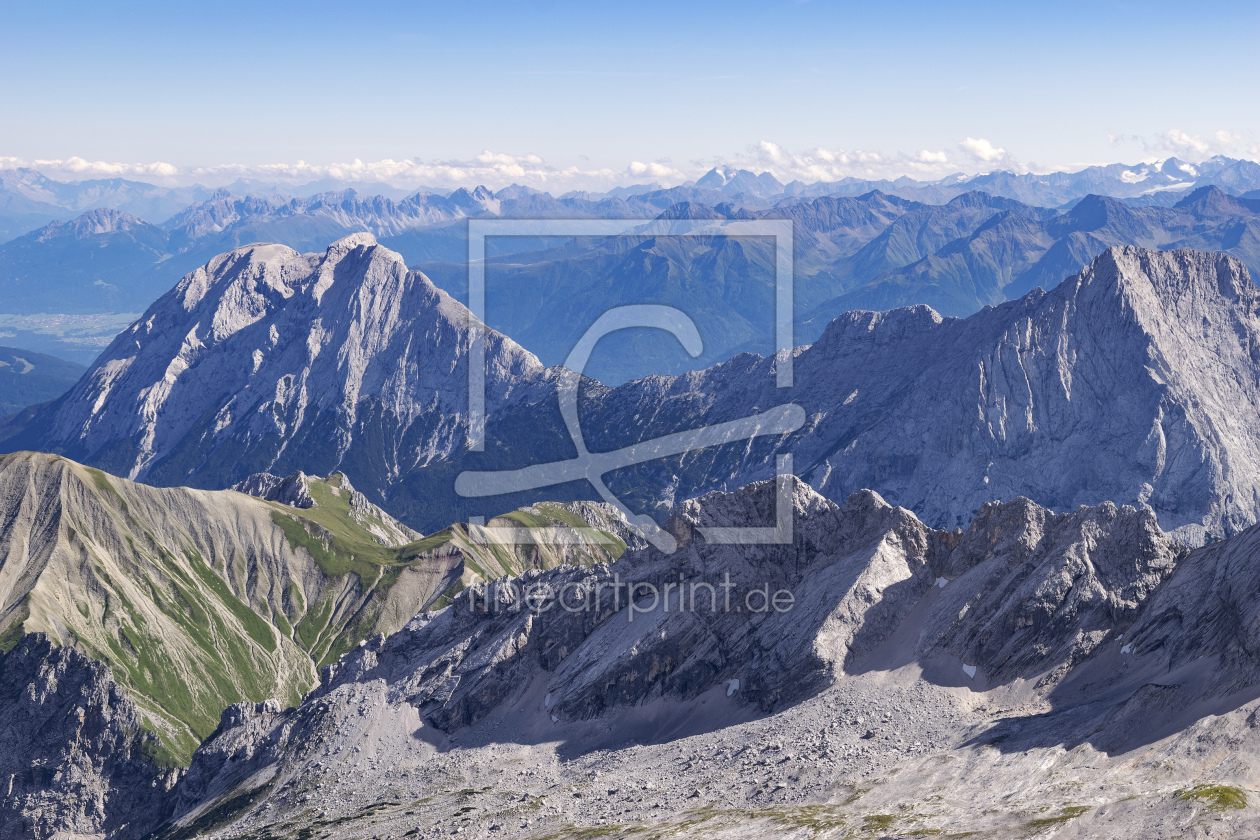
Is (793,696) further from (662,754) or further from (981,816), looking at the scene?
(981,816)

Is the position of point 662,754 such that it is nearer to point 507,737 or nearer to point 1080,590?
point 507,737

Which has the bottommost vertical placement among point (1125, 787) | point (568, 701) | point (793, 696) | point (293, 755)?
point (293, 755)

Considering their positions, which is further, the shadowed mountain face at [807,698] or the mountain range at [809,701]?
the shadowed mountain face at [807,698]

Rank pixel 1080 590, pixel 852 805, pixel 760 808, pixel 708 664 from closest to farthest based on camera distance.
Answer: pixel 852 805, pixel 760 808, pixel 1080 590, pixel 708 664

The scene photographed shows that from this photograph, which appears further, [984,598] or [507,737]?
[507,737]

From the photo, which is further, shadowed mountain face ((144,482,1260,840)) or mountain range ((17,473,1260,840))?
shadowed mountain face ((144,482,1260,840))

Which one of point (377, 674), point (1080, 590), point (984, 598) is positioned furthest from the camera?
point (377, 674)

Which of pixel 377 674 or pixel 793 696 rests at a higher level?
pixel 793 696

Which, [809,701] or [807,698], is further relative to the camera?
[807,698]

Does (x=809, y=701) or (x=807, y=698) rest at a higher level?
(x=809, y=701)

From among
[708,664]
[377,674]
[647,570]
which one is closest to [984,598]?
[708,664]
